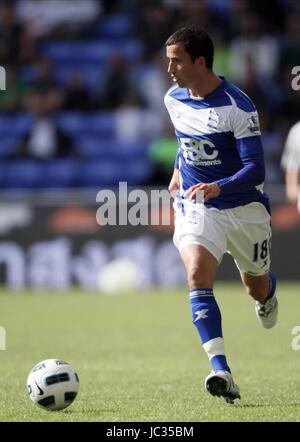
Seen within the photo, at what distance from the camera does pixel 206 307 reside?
6613mm

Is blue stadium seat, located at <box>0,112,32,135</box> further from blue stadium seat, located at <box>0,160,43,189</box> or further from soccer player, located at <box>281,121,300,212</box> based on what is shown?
soccer player, located at <box>281,121,300,212</box>

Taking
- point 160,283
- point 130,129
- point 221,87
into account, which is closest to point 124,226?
point 160,283

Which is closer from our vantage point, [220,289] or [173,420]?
[173,420]

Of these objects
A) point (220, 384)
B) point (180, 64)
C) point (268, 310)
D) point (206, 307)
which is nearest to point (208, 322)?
point (206, 307)

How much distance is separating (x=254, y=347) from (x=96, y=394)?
3117mm

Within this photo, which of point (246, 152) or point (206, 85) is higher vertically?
point (206, 85)

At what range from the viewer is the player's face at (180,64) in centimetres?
681

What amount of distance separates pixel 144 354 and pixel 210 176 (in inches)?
110

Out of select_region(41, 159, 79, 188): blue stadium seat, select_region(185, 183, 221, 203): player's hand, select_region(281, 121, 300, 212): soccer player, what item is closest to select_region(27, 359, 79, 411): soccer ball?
select_region(185, 183, 221, 203): player's hand

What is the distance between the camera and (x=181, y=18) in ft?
63.1

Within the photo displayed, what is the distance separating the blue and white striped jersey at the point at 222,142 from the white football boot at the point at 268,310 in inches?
47.9

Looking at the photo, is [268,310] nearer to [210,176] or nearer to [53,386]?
[210,176]

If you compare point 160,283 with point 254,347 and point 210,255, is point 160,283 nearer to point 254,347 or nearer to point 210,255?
point 254,347
